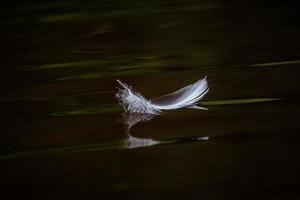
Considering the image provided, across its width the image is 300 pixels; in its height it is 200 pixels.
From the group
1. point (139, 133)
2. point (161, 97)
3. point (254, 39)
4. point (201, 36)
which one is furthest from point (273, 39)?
point (139, 133)

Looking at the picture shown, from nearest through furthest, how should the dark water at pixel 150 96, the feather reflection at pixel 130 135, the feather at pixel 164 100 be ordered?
the dark water at pixel 150 96 < the feather reflection at pixel 130 135 < the feather at pixel 164 100

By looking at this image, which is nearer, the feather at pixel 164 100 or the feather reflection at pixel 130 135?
the feather reflection at pixel 130 135

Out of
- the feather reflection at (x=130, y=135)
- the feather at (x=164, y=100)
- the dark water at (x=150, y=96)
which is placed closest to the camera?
the dark water at (x=150, y=96)

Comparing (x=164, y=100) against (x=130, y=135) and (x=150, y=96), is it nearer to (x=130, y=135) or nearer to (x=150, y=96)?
(x=150, y=96)

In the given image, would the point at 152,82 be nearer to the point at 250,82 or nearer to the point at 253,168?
the point at 250,82

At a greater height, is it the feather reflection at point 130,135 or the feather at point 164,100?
the feather at point 164,100

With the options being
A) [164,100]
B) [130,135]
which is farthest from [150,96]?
[130,135]
